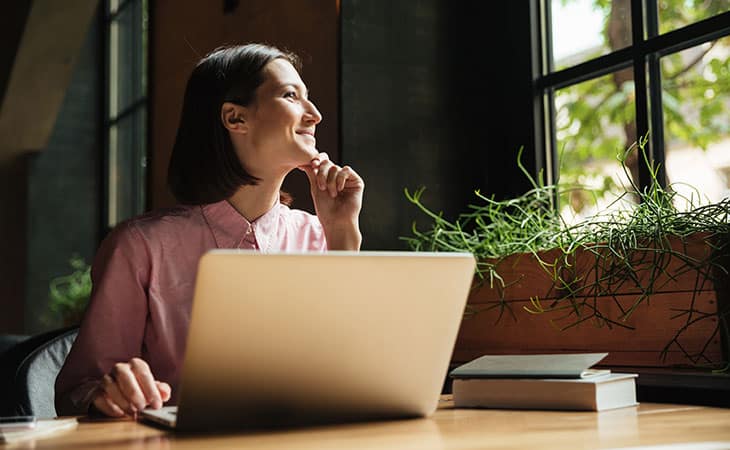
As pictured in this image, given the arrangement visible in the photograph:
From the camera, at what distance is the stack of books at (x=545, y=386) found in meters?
1.27

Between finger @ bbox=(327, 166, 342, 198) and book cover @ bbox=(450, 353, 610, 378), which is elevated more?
finger @ bbox=(327, 166, 342, 198)

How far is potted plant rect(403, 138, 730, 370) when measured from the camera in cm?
162

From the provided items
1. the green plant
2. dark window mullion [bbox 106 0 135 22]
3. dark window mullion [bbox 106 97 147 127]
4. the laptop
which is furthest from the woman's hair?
dark window mullion [bbox 106 0 135 22]

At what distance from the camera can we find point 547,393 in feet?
4.24

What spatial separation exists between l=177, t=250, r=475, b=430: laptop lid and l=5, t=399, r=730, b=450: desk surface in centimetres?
4

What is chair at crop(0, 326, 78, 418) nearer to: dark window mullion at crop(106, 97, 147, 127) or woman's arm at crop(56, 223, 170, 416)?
woman's arm at crop(56, 223, 170, 416)

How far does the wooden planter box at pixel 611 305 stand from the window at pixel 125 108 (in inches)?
158

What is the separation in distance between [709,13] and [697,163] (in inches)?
13.4

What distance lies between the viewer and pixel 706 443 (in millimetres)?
920

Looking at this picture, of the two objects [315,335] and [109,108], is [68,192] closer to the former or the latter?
[109,108]

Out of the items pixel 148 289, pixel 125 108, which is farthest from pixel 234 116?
pixel 125 108

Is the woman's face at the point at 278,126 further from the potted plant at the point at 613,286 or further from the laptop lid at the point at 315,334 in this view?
the laptop lid at the point at 315,334

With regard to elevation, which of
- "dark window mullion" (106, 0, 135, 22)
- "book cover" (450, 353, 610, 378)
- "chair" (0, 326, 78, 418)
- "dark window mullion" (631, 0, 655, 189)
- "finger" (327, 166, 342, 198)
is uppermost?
"dark window mullion" (106, 0, 135, 22)

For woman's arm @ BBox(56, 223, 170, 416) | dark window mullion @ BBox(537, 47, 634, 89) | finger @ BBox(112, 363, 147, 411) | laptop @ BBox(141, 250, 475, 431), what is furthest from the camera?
dark window mullion @ BBox(537, 47, 634, 89)
